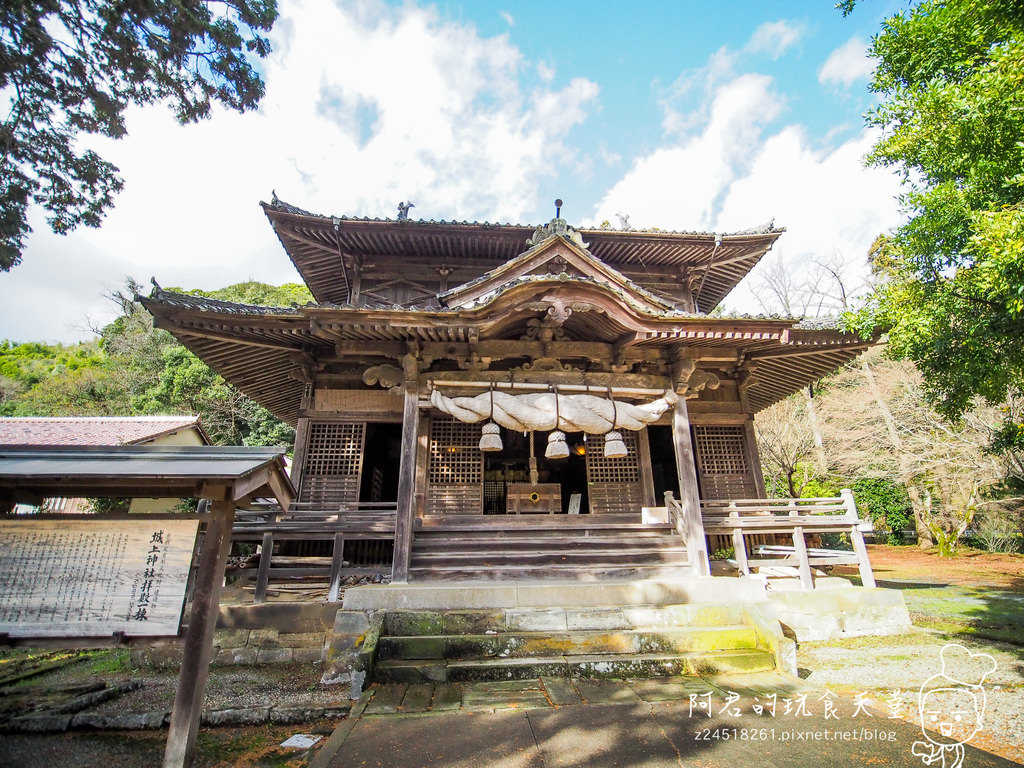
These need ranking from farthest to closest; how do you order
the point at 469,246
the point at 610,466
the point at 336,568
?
the point at 469,246, the point at 610,466, the point at 336,568

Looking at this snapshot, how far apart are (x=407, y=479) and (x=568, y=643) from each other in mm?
3284

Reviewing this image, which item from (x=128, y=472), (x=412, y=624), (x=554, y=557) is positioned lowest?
(x=412, y=624)

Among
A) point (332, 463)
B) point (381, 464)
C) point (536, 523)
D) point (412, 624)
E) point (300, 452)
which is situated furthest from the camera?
point (381, 464)

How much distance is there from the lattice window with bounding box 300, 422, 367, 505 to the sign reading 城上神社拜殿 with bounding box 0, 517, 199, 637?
16.7ft

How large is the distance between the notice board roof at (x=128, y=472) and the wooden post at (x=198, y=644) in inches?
10.5

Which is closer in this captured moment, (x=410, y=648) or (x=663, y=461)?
(x=410, y=648)

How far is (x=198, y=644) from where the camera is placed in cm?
405

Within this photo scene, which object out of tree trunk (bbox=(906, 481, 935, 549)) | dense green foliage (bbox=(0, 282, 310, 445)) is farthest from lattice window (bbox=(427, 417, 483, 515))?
tree trunk (bbox=(906, 481, 935, 549))

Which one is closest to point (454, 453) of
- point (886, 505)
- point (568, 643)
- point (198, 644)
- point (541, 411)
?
point (541, 411)

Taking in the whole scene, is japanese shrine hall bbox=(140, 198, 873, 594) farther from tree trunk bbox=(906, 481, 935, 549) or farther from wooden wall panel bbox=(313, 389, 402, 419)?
tree trunk bbox=(906, 481, 935, 549)

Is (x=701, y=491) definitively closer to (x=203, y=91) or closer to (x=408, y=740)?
(x=408, y=740)

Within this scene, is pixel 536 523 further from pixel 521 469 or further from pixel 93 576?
pixel 93 576

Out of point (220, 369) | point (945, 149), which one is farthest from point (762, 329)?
point (220, 369)

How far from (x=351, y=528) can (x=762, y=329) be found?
287 inches
